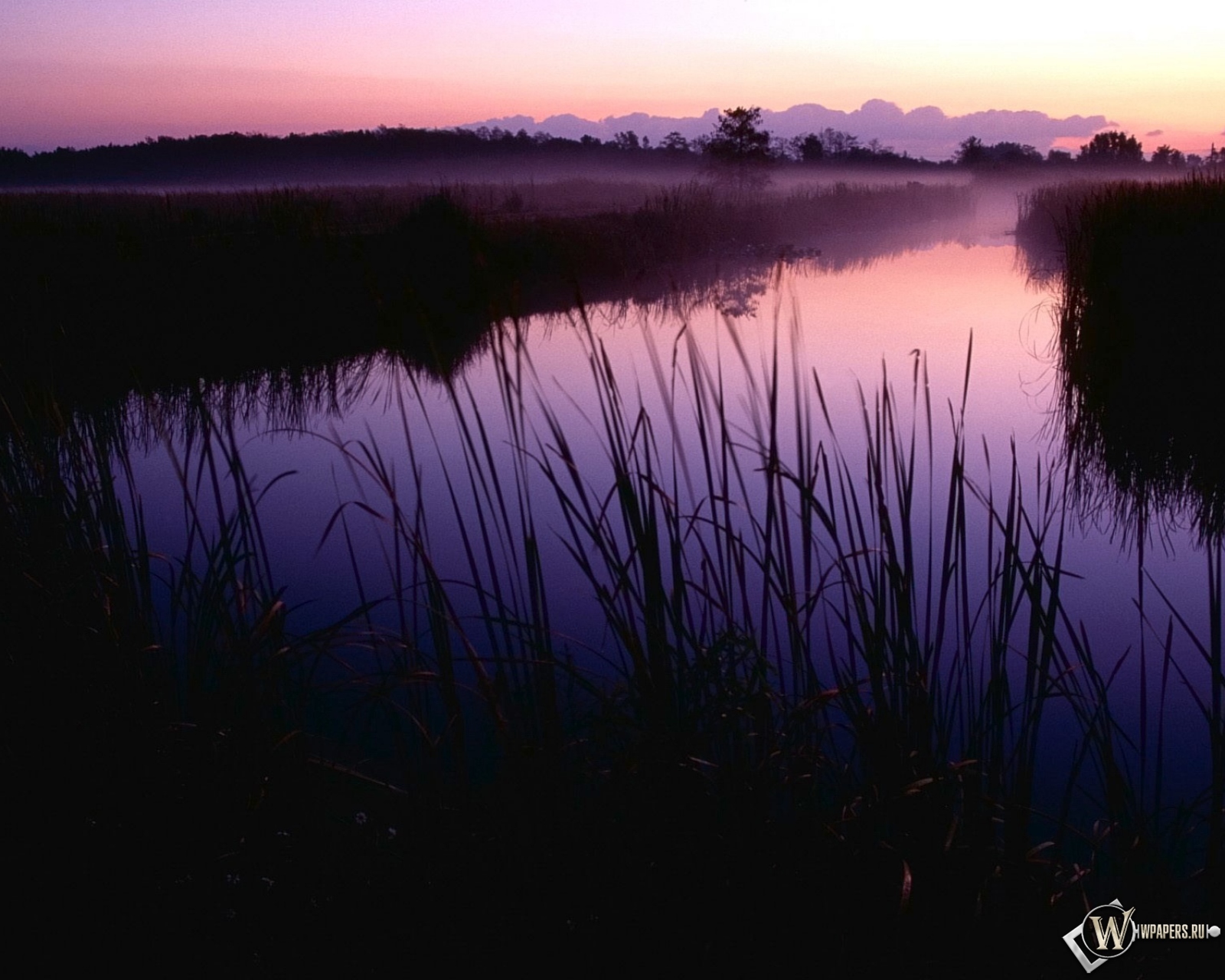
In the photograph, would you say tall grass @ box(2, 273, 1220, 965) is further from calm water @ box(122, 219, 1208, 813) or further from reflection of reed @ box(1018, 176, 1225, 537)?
reflection of reed @ box(1018, 176, 1225, 537)

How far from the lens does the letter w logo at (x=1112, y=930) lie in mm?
1070

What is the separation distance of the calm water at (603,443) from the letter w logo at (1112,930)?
13.9 inches

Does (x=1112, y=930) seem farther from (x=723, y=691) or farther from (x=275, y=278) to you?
(x=275, y=278)

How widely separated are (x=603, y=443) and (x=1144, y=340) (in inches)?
157

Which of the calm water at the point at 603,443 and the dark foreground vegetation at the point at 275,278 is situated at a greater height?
the dark foreground vegetation at the point at 275,278

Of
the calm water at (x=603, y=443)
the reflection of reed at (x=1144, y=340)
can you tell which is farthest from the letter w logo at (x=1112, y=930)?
the reflection of reed at (x=1144, y=340)

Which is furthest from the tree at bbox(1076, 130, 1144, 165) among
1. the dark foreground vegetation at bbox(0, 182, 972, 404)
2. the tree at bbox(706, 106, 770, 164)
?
the dark foreground vegetation at bbox(0, 182, 972, 404)

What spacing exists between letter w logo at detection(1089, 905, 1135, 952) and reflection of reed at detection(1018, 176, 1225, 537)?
2.54 meters

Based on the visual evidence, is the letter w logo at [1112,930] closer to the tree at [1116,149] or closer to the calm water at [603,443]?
the calm water at [603,443]

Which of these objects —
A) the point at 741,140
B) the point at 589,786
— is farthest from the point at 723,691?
the point at 741,140

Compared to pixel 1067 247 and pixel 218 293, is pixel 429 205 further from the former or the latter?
pixel 1067 247

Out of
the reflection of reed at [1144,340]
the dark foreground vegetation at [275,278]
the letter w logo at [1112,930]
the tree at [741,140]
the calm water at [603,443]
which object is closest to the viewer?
the letter w logo at [1112,930]

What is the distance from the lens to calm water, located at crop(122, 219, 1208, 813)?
1.96 meters

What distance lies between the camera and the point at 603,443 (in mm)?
1355
